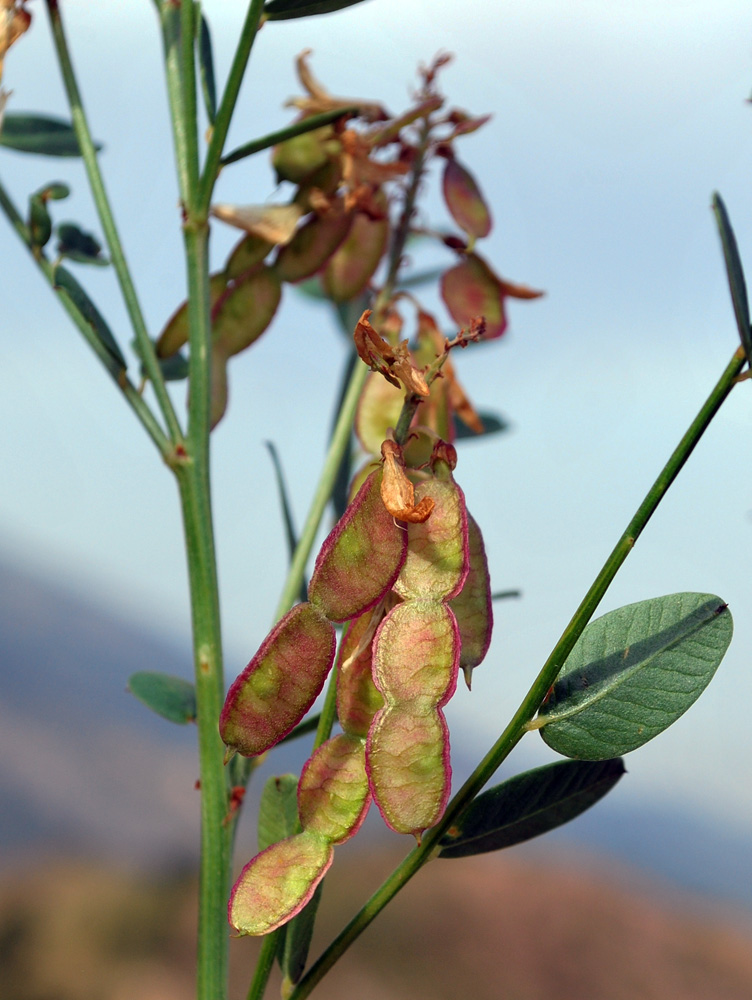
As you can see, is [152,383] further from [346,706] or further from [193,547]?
[346,706]

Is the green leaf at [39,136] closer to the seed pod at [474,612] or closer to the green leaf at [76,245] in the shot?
the green leaf at [76,245]

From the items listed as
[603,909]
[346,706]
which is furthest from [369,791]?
[603,909]

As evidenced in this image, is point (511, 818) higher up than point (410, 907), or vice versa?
point (511, 818)

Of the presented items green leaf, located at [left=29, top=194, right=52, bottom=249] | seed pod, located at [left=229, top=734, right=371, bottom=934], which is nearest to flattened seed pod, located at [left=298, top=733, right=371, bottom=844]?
seed pod, located at [left=229, top=734, right=371, bottom=934]

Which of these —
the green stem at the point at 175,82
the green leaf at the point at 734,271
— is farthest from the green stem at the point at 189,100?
the green leaf at the point at 734,271

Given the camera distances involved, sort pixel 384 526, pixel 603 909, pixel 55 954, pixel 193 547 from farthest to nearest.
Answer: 1. pixel 603 909
2. pixel 55 954
3. pixel 193 547
4. pixel 384 526

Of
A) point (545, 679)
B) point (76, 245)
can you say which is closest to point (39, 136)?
point (76, 245)

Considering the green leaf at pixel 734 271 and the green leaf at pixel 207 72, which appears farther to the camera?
the green leaf at pixel 207 72
